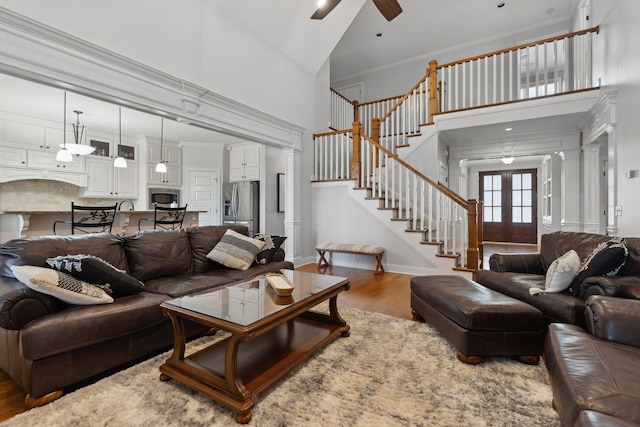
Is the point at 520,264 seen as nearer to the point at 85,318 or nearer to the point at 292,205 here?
the point at 292,205

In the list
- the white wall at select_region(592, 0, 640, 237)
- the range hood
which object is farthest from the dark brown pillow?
the range hood

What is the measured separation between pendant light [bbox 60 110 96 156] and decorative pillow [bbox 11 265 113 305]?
365 cm

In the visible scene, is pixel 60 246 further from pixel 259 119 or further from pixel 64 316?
pixel 259 119

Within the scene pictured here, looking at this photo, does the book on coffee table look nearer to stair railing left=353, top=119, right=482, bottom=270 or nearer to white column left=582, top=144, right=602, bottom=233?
stair railing left=353, top=119, right=482, bottom=270

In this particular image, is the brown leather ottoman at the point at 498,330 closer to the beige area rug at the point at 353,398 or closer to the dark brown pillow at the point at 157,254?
the beige area rug at the point at 353,398

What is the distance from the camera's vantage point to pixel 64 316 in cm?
163

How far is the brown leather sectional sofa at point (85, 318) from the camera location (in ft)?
5.02

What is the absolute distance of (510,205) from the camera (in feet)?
30.9

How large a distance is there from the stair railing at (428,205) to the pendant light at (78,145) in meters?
4.32

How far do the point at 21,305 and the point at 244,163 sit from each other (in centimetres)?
572

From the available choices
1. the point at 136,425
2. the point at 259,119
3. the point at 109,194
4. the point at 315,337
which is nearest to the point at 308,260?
the point at 259,119

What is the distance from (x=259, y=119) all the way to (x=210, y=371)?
3.68 meters

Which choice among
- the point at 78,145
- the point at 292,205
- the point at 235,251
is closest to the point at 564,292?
the point at 235,251

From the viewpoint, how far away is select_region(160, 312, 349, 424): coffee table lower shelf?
1.47m
